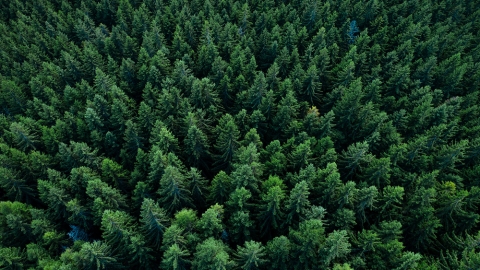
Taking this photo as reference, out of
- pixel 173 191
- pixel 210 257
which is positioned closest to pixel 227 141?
pixel 173 191

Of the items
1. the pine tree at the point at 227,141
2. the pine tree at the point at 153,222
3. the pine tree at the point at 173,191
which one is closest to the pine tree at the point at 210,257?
the pine tree at the point at 153,222

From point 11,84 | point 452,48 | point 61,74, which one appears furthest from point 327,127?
point 11,84

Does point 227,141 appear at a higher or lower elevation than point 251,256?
higher

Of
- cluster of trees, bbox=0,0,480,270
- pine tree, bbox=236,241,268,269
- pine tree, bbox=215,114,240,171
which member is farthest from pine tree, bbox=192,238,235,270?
pine tree, bbox=215,114,240,171

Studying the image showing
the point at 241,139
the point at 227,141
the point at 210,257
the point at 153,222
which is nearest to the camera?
the point at 210,257

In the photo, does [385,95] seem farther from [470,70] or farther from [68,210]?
[68,210]

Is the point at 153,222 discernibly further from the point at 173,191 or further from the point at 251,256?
the point at 251,256

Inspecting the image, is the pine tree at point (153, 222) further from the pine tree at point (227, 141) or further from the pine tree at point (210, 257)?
the pine tree at point (227, 141)

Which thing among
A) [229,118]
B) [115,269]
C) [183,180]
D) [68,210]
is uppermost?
[229,118]

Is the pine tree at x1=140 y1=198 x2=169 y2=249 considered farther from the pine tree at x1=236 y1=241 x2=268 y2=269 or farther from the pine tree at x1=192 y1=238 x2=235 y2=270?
the pine tree at x1=236 y1=241 x2=268 y2=269
